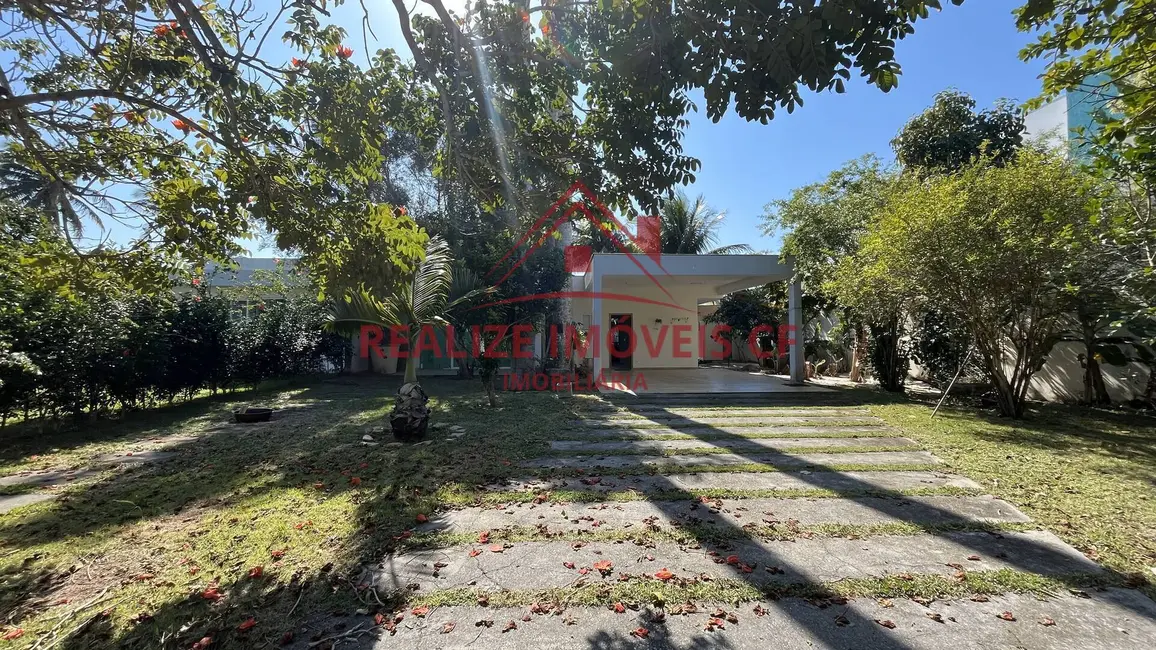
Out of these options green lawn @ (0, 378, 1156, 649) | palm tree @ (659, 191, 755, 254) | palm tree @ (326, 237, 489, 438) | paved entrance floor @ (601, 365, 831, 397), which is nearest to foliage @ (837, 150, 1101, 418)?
green lawn @ (0, 378, 1156, 649)

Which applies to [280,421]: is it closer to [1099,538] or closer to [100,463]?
[100,463]

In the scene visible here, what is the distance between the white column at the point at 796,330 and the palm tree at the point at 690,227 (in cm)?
730

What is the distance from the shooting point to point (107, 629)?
7.49ft

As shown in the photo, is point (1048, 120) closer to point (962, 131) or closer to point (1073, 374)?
point (962, 131)

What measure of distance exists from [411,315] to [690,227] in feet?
50.5

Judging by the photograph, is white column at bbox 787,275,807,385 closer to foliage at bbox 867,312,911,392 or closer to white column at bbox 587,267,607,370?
foliage at bbox 867,312,911,392

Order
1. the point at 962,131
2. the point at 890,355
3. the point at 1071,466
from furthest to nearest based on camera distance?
the point at 962,131
the point at 890,355
the point at 1071,466

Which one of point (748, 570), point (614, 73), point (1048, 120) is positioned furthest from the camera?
point (1048, 120)

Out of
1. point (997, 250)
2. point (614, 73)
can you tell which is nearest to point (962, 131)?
point (997, 250)

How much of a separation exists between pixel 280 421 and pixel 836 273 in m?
10.7

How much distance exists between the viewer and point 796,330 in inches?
480

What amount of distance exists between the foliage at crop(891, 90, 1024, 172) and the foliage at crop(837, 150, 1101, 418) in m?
5.10

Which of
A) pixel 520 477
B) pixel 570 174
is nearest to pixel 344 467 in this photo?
pixel 520 477

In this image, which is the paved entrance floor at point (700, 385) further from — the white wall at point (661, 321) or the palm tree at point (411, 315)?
the palm tree at point (411, 315)
